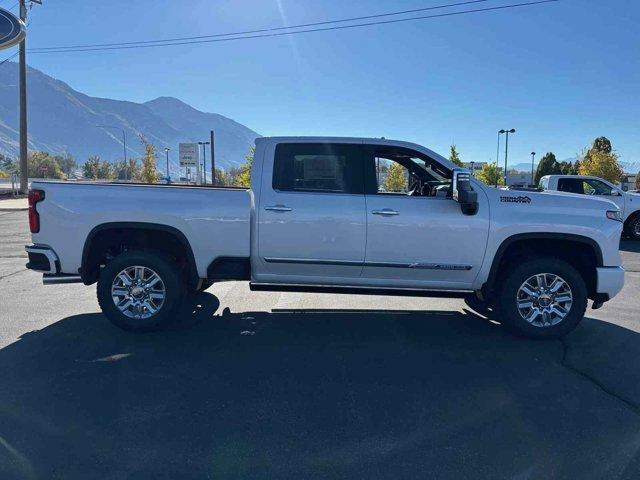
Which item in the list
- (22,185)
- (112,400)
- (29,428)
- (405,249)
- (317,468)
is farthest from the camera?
(22,185)

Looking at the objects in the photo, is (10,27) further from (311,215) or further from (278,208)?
(311,215)

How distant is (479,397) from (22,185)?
3753 cm

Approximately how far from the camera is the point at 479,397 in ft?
11.9

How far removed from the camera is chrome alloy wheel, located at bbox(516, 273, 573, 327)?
4.96 meters

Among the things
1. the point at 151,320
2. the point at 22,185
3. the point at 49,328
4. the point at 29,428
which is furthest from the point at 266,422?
the point at 22,185

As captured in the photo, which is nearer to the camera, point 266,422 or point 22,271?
point 266,422

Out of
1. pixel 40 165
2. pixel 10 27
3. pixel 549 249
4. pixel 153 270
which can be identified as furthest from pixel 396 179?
pixel 40 165

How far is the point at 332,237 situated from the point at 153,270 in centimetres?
192

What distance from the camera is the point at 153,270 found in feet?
16.3

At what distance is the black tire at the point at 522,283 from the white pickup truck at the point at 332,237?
0.04ft

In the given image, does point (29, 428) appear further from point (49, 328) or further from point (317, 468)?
point (49, 328)

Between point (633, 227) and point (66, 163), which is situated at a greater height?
point (66, 163)

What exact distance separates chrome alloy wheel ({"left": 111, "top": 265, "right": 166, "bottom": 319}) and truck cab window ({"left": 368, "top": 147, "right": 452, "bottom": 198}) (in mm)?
2582

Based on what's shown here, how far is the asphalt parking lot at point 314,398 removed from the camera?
2.78 metres
